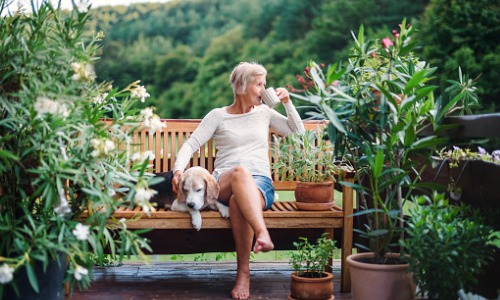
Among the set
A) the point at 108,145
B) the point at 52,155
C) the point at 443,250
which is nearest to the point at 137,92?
the point at 108,145

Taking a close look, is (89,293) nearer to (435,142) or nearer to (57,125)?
(57,125)

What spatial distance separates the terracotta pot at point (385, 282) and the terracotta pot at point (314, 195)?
725 millimetres

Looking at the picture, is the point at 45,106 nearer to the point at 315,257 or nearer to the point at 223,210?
the point at 223,210

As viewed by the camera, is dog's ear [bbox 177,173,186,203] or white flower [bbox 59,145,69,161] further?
dog's ear [bbox 177,173,186,203]

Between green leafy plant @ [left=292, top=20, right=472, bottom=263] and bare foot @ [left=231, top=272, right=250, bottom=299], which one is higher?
green leafy plant @ [left=292, top=20, right=472, bottom=263]

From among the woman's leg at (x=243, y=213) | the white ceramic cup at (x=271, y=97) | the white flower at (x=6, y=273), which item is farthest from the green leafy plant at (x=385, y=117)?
the white flower at (x=6, y=273)

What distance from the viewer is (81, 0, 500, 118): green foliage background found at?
11.7 metres

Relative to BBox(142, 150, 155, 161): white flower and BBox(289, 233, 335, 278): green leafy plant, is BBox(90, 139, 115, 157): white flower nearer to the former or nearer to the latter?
BBox(142, 150, 155, 161): white flower

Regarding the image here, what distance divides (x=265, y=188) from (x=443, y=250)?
4.17ft

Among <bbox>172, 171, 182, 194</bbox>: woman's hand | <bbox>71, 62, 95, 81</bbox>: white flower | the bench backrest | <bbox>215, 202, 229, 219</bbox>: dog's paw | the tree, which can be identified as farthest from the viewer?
the tree

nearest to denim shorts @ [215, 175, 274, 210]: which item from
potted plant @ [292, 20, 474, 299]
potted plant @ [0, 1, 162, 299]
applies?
potted plant @ [292, 20, 474, 299]

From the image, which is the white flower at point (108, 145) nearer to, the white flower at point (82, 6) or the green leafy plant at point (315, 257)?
the white flower at point (82, 6)

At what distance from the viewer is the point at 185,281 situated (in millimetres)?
3805

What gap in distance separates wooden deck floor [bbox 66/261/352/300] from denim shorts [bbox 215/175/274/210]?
478mm
